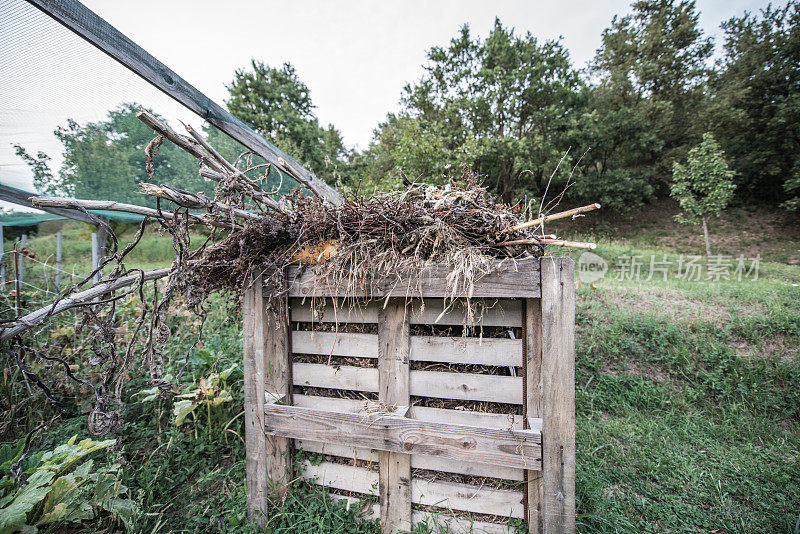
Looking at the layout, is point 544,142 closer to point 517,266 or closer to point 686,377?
point 686,377

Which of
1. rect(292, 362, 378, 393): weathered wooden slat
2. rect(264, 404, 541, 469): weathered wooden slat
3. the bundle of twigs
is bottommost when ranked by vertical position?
rect(264, 404, 541, 469): weathered wooden slat

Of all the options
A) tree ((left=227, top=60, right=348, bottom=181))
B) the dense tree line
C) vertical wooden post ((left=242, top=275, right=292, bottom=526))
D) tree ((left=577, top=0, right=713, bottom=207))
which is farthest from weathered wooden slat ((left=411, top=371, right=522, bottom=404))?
tree ((left=577, top=0, right=713, bottom=207))

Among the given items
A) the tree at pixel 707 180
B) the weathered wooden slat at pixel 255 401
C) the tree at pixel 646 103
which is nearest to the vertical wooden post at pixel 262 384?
the weathered wooden slat at pixel 255 401

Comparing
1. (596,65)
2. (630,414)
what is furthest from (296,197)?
(596,65)

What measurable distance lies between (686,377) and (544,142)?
1455 centimetres

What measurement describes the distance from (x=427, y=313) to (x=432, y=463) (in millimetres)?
896

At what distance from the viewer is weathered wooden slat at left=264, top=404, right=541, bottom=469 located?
1.59m

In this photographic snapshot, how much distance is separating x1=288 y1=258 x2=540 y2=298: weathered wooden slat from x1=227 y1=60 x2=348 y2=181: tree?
55.3ft

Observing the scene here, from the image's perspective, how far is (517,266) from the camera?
164 cm

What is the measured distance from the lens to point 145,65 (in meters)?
1.81

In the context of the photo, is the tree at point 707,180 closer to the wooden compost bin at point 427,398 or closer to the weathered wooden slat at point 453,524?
the wooden compost bin at point 427,398

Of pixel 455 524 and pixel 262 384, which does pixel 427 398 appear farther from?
pixel 262 384

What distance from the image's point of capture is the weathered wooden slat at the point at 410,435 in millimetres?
1587

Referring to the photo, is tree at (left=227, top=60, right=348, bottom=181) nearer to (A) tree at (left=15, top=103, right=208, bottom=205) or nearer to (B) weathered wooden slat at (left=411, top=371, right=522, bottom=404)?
(A) tree at (left=15, top=103, right=208, bottom=205)
